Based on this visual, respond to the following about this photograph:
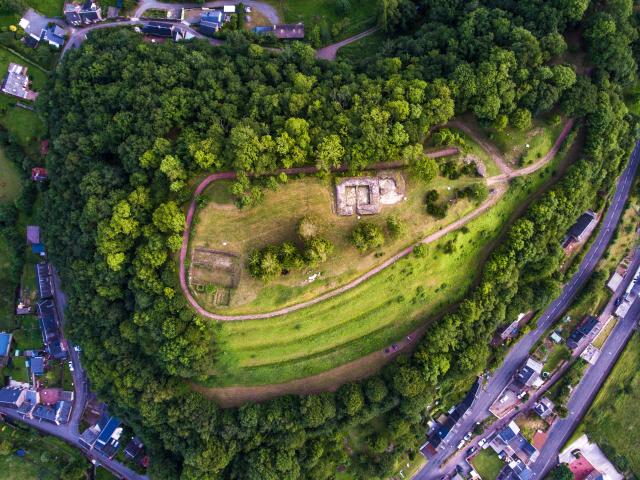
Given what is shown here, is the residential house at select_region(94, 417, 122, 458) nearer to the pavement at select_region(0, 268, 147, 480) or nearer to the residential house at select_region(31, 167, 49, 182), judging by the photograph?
the pavement at select_region(0, 268, 147, 480)

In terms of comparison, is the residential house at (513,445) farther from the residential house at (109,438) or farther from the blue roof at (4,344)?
the blue roof at (4,344)

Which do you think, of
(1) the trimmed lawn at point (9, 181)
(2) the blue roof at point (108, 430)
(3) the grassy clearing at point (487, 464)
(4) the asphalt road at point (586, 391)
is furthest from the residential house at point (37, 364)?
(4) the asphalt road at point (586, 391)

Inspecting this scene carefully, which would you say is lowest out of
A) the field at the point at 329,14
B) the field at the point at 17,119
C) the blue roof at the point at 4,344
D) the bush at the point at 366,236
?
the blue roof at the point at 4,344

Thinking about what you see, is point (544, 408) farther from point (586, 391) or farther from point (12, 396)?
point (12, 396)

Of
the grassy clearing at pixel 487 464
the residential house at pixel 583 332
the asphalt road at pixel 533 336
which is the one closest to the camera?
the residential house at pixel 583 332

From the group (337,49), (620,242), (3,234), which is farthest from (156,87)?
(620,242)

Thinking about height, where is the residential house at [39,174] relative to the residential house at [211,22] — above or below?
below

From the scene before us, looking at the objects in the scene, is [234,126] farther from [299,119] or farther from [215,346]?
[215,346]
